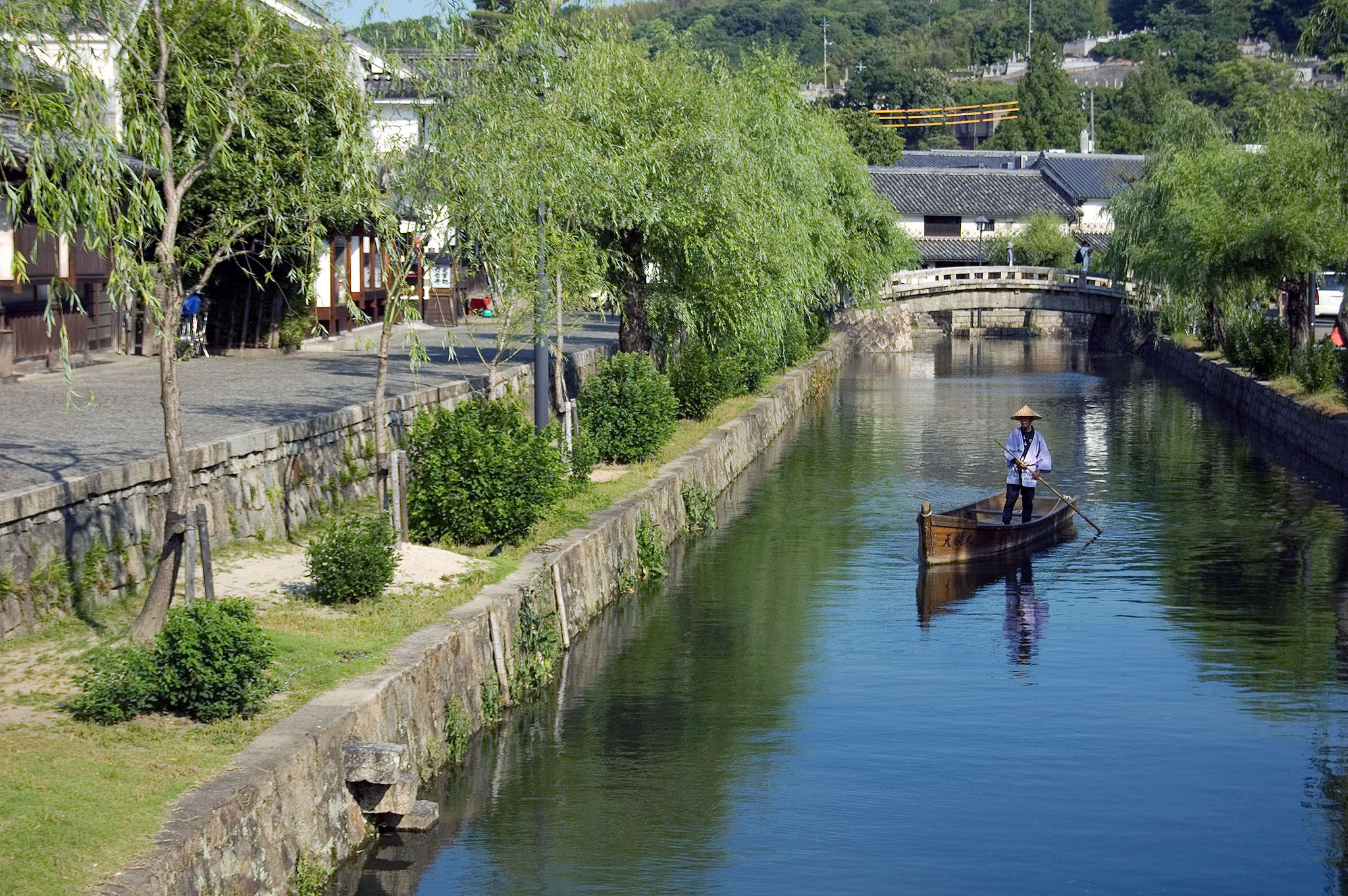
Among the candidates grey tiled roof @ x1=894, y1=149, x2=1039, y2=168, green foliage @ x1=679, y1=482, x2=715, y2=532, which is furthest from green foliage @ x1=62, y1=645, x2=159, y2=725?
grey tiled roof @ x1=894, y1=149, x2=1039, y2=168

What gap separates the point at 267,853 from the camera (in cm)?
892

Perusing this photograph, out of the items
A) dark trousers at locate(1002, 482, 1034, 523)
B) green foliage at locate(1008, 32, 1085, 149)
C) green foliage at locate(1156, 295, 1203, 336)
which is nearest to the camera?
dark trousers at locate(1002, 482, 1034, 523)

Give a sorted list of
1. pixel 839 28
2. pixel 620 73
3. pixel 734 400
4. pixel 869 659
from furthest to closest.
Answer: pixel 839 28 → pixel 734 400 → pixel 620 73 → pixel 869 659

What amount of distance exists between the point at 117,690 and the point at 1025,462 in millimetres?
14855

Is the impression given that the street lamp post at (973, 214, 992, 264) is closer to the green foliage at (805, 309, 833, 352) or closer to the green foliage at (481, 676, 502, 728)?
the green foliage at (805, 309, 833, 352)

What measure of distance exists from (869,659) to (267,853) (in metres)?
8.95

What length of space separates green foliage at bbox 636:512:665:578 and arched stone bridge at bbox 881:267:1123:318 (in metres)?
39.0

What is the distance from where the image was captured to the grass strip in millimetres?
7730

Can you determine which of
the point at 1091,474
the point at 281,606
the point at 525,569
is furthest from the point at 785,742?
the point at 1091,474

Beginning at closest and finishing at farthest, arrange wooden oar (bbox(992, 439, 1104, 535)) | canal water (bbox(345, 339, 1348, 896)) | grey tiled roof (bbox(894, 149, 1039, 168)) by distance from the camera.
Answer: canal water (bbox(345, 339, 1348, 896))
wooden oar (bbox(992, 439, 1104, 535))
grey tiled roof (bbox(894, 149, 1039, 168))

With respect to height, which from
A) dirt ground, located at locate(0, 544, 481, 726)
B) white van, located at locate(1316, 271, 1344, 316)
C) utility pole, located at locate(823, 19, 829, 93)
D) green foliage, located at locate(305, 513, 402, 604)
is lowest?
dirt ground, located at locate(0, 544, 481, 726)

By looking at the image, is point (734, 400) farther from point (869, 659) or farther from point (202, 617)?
point (202, 617)

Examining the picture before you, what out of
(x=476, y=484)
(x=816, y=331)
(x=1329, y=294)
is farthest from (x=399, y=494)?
(x=1329, y=294)

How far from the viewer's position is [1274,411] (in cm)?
3441
